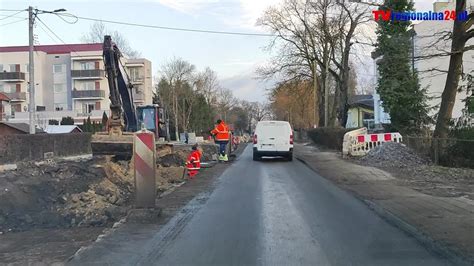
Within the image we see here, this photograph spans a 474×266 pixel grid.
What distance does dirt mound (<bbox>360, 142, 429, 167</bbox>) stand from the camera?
21.5 meters

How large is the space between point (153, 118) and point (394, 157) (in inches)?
559

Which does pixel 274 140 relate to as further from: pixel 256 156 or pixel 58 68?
pixel 58 68

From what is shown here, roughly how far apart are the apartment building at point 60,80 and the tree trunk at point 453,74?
7129 centimetres

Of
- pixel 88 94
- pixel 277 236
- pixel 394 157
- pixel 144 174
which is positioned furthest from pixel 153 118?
pixel 88 94

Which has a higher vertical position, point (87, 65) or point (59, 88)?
point (87, 65)

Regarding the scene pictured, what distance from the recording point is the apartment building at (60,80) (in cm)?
9012

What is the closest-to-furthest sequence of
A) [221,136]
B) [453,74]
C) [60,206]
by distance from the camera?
1. [60,206]
2. [453,74]
3. [221,136]

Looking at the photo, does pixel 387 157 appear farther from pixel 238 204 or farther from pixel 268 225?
pixel 268 225

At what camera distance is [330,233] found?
8641mm

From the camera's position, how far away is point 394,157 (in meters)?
22.2

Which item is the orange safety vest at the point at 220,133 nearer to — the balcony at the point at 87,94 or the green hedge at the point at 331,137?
the green hedge at the point at 331,137

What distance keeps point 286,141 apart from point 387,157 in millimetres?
6296

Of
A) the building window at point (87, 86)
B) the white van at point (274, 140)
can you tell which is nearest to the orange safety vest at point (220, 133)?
the white van at point (274, 140)

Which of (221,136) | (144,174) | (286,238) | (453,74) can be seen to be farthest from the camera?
(221,136)
